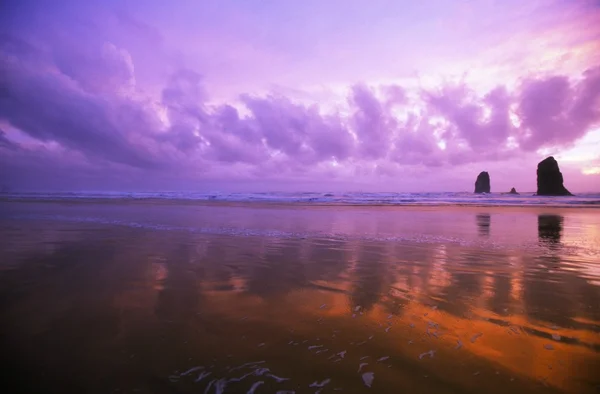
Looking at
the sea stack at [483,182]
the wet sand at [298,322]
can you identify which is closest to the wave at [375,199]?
the wet sand at [298,322]

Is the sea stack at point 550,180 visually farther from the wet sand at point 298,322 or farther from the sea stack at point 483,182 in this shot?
the wet sand at point 298,322

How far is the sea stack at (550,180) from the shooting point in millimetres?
64312

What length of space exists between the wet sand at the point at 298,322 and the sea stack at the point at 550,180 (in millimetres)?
75179

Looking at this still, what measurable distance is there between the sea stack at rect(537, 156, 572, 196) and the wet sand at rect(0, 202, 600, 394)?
247 feet

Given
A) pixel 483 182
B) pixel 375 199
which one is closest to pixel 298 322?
pixel 375 199

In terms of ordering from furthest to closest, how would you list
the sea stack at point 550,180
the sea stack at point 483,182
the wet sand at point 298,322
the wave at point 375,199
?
the sea stack at point 483,182, the sea stack at point 550,180, the wave at point 375,199, the wet sand at point 298,322

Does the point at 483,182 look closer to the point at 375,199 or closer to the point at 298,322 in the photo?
the point at 375,199

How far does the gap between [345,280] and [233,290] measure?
2.03 m

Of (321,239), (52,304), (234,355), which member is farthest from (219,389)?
(321,239)

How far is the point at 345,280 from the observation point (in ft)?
17.7

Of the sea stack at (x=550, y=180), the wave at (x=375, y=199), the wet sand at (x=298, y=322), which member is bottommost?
the wet sand at (x=298, y=322)

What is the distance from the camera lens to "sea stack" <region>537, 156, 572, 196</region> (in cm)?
6431

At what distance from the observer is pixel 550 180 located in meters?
65.1

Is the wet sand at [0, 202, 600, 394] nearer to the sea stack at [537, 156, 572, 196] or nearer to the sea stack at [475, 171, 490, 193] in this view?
the sea stack at [537, 156, 572, 196]
